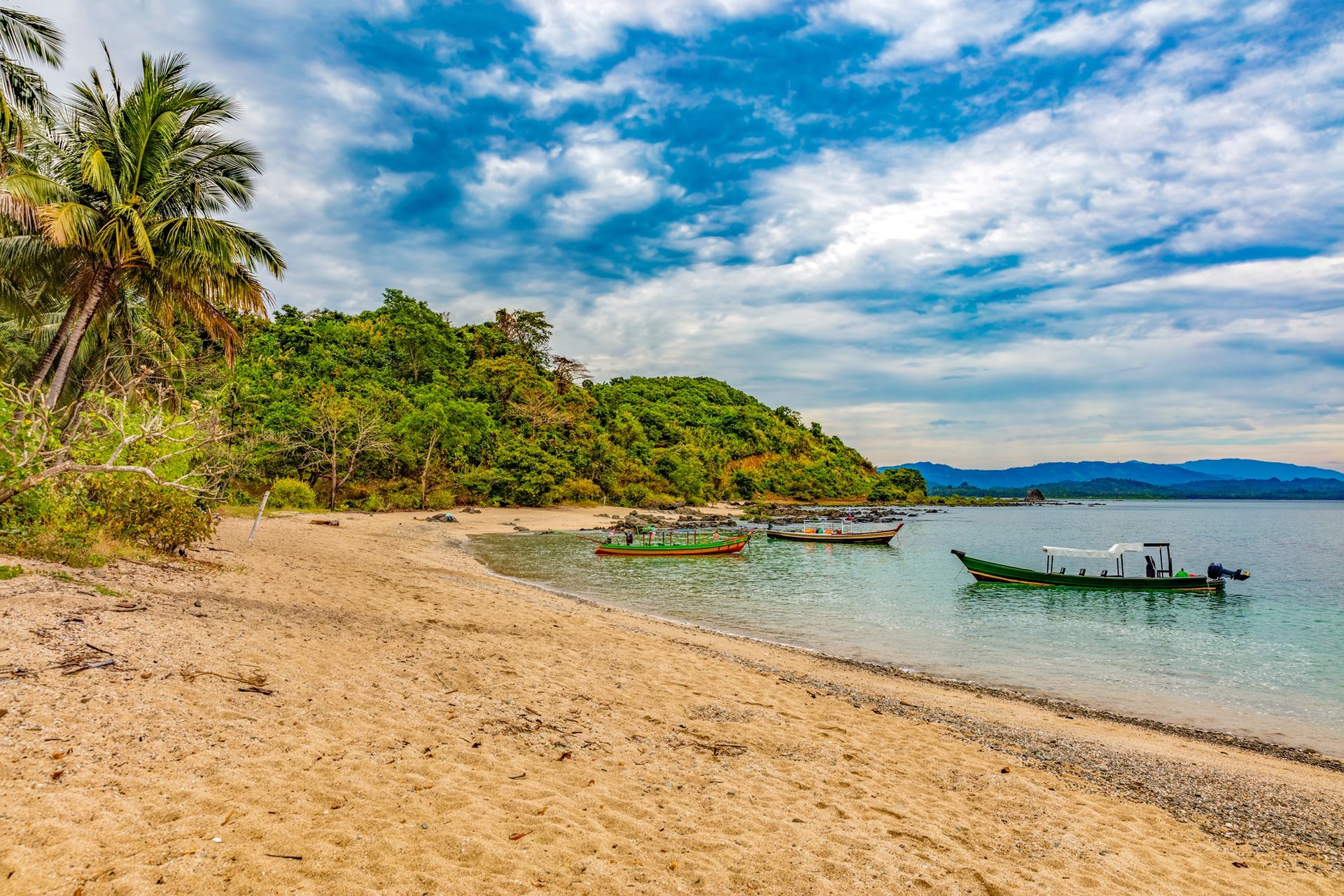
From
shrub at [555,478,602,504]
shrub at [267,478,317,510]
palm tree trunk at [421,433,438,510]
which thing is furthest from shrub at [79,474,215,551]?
shrub at [555,478,602,504]

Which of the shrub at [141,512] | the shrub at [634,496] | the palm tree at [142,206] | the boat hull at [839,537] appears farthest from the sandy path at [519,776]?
the shrub at [634,496]

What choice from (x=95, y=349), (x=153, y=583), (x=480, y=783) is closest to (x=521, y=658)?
(x=480, y=783)

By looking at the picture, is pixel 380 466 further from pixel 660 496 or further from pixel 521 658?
Answer: pixel 521 658

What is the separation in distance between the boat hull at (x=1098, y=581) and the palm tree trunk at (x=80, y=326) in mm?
29487

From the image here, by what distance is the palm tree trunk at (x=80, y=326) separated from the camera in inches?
503

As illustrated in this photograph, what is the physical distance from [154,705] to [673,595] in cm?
1835

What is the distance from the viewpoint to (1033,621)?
20.8 meters

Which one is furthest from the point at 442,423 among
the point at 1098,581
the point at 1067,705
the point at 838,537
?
the point at 1067,705

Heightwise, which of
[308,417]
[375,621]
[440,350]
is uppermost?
[440,350]

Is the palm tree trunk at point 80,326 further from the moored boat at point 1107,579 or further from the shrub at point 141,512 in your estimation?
the moored boat at point 1107,579

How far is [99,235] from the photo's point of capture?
1383 centimetres

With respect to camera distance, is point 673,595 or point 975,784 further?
point 673,595

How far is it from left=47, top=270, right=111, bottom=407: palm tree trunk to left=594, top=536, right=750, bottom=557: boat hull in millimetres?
22185

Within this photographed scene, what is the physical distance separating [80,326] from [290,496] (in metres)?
27.9
